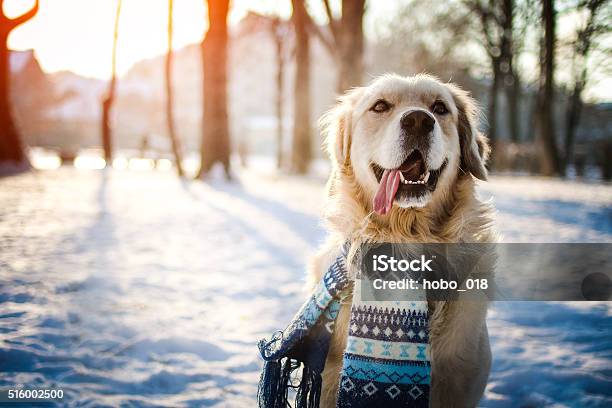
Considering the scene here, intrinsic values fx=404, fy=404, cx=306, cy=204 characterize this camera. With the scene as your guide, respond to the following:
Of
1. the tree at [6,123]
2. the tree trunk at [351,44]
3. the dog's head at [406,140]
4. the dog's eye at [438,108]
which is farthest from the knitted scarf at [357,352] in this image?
the tree at [6,123]

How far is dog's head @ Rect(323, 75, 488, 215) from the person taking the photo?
2.11 metres

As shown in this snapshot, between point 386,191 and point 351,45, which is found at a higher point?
point 351,45

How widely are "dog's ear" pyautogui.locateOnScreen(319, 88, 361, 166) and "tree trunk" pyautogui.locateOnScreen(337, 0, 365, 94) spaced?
928 centimetres

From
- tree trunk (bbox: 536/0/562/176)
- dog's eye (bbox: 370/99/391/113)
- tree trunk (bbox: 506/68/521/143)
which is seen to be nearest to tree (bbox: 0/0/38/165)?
dog's eye (bbox: 370/99/391/113)

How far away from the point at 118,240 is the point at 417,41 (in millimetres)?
23019

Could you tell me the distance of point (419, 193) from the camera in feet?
6.87

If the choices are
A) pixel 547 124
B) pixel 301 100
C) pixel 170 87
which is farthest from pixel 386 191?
pixel 547 124

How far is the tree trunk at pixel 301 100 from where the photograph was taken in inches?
597

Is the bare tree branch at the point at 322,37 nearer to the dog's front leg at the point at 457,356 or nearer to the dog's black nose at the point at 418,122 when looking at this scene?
the dog's black nose at the point at 418,122

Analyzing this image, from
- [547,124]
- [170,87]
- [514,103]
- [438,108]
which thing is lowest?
[438,108]

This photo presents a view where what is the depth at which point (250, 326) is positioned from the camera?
3252mm

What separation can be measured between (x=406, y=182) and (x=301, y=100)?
13645mm

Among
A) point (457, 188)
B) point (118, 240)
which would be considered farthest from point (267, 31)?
point (457, 188)

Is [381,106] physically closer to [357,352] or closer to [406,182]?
[406,182]
